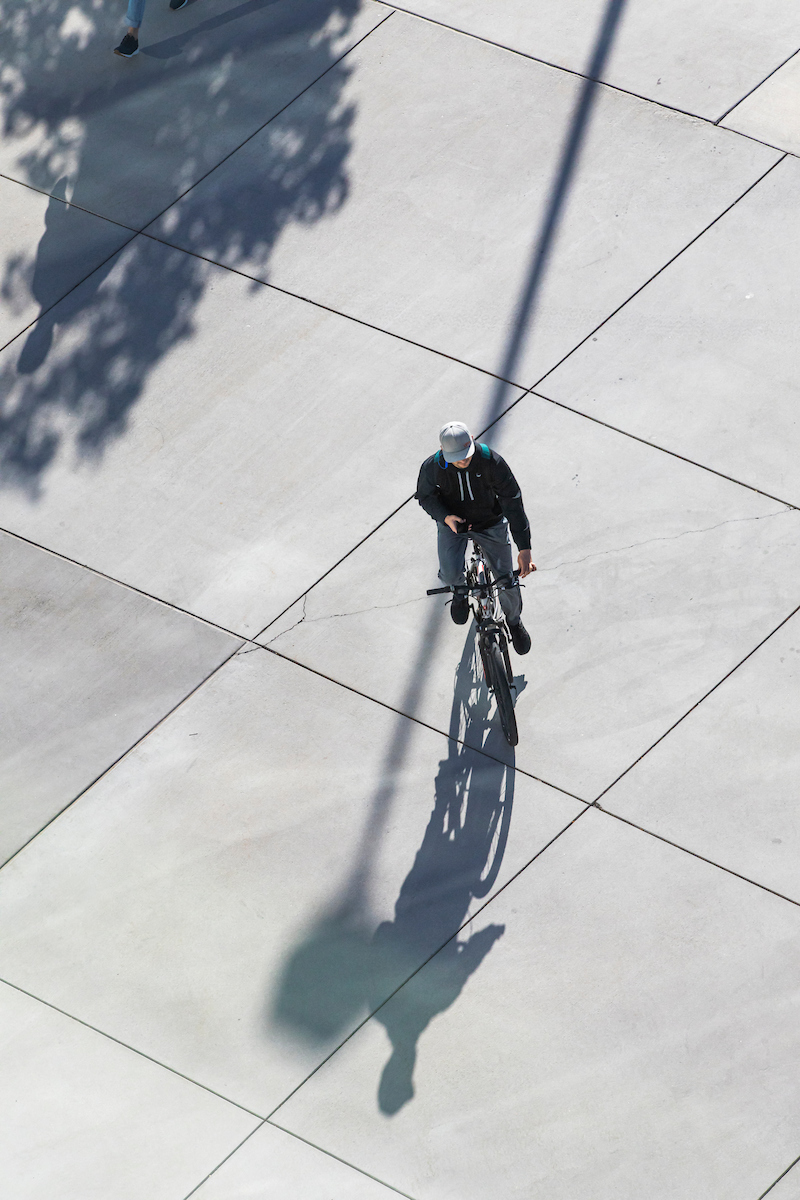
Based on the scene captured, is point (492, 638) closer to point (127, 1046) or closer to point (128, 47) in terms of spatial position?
point (127, 1046)

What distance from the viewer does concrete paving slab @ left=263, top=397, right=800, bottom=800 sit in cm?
805

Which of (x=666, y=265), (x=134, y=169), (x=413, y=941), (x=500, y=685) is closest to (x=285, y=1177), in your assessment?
(x=413, y=941)

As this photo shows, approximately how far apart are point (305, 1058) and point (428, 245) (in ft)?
19.1

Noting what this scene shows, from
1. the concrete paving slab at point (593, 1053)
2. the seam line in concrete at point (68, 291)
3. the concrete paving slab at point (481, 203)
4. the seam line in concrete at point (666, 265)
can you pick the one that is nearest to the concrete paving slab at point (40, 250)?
the seam line in concrete at point (68, 291)

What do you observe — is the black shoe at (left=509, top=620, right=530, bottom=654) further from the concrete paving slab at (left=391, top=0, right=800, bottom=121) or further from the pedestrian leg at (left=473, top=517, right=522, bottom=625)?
the concrete paving slab at (left=391, top=0, right=800, bottom=121)

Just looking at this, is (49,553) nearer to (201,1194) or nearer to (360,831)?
(360,831)

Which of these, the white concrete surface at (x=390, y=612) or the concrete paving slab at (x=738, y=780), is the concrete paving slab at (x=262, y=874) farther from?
the concrete paving slab at (x=738, y=780)

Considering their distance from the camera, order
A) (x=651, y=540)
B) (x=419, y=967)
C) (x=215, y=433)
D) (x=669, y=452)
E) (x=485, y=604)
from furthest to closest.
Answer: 1. (x=215, y=433)
2. (x=669, y=452)
3. (x=651, y=540)
4. (x=485, y=604)
5. (x=419, y=967)

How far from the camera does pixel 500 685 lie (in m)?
7.78

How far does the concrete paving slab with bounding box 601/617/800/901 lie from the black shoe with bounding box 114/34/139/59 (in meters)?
7.50

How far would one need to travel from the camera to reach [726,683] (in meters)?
8.09

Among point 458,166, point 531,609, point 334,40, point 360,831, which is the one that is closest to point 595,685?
point 531,609

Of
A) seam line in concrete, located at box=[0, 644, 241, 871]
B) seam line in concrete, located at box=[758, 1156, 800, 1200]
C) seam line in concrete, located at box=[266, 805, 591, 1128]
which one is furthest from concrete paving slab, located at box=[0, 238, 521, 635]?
seam line in concrete, located at box=[758, 1156, 800, 1200]

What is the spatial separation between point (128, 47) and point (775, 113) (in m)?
5.20
